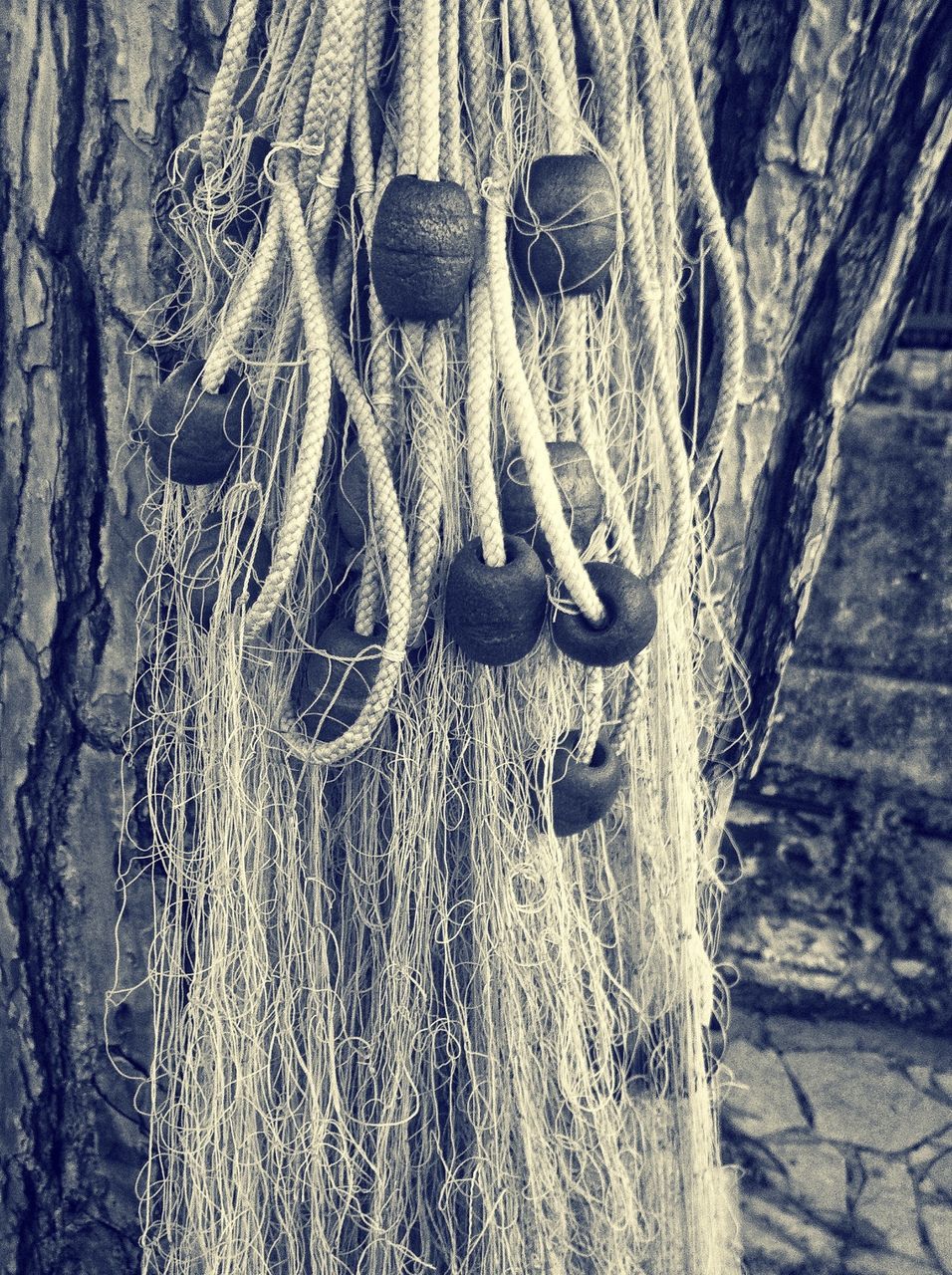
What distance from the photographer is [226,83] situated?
1.07 meters

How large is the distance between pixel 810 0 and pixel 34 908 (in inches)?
55.0

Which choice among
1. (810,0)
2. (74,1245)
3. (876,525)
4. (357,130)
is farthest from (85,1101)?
(876,525)

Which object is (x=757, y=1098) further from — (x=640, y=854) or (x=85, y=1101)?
(x=85, y=1101)

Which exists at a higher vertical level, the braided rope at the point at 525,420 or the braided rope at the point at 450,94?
the braided rope at the point at 450,94

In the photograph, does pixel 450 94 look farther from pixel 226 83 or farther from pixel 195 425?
pixel 195 425

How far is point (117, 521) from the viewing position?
50.8 inches

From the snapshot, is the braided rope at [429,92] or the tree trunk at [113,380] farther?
the tree trunk at [113,380]

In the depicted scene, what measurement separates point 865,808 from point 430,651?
1859 mm

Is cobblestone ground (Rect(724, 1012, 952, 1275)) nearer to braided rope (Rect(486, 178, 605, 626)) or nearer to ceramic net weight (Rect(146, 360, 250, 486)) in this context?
braided rope (Rect(486, 178, 605, 626))

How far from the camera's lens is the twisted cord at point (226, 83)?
1.05 m

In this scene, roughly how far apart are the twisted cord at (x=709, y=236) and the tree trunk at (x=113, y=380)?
12 centimetres

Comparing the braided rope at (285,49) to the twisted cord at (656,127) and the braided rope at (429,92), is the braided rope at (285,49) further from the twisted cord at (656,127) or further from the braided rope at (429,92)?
the twisted cord at (656,127)

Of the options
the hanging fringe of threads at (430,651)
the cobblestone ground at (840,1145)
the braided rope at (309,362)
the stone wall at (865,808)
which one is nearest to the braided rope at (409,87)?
the hanging fringe of threads at (430,651)

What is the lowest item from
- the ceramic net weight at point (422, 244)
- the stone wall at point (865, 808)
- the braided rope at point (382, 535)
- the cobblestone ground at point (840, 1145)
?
the cobblestone ground at point (840, 1145)
